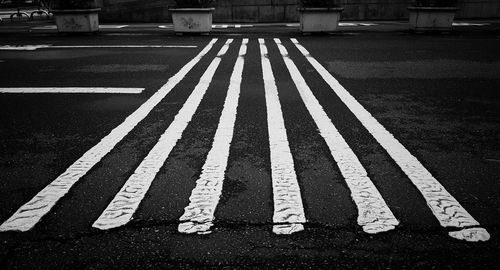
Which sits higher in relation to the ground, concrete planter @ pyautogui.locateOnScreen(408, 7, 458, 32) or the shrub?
the shrub

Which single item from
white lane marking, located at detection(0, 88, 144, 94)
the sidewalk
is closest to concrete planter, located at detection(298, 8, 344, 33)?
the sidewalk

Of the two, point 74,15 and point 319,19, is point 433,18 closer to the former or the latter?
point 319,19

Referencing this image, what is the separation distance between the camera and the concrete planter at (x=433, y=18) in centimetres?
1412

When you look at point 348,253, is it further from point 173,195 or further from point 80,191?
point 80,191

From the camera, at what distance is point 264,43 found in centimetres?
1259

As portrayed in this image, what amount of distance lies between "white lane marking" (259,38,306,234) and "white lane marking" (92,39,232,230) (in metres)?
1.21

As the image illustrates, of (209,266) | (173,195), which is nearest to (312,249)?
(209,266)

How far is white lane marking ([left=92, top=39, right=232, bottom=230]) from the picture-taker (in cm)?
257

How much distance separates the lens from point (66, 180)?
124 inches

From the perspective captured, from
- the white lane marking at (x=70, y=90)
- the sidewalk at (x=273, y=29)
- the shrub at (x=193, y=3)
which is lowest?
the white lane marking at (x=70, y=90)

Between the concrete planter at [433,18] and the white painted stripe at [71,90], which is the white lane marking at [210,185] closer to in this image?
the white painted stripe at [71,90]

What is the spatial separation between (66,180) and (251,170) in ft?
6.07

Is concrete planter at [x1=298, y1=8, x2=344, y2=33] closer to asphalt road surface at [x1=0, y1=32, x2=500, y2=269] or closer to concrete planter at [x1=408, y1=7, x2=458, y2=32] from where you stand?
concrete planter at [x1=408, y1=7, x2=458, y2=32]

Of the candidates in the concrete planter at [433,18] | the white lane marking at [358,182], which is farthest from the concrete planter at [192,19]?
the white lane marking at [358,182]
